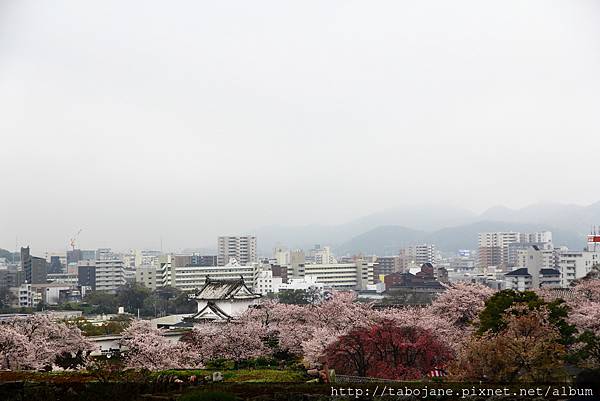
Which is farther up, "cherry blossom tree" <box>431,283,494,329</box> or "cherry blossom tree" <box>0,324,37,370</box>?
"cherry blossom tree" <box>431,283,494,329</box>

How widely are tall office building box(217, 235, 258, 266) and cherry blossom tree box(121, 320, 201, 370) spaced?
299 ft

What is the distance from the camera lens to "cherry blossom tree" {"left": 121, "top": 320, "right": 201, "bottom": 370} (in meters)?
18.1

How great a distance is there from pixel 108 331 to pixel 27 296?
3523 centimetres

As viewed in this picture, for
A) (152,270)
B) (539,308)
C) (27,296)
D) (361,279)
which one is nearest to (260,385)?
(539,308)

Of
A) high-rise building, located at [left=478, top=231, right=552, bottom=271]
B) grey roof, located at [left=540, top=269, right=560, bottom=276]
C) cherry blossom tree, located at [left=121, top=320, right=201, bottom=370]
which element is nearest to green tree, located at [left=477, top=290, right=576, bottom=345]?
cherry blossom tree, located at [left=121, top=320, right=201, bottom=370]

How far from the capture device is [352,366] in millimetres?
16516

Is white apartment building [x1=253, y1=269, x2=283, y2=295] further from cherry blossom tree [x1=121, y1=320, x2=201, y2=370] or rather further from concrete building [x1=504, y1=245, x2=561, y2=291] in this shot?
cherry blossom tree [x1=121, y1=320, x2=201, y2=370]

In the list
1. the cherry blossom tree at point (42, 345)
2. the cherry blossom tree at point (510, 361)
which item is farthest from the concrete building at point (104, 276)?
the cherry blossom tree at point (510, 361)

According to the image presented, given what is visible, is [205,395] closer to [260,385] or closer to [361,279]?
[260,385]

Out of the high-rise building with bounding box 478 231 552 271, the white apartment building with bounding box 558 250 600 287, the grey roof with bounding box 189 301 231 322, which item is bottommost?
the grey roof with bounding box 189 301 231 322

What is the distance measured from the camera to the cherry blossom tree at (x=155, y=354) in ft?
59.5

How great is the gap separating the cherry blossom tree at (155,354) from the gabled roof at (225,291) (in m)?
6.37

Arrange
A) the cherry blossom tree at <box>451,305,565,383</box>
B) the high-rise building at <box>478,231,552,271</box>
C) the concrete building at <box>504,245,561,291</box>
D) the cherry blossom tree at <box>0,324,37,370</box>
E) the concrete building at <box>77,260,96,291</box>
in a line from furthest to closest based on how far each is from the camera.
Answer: the high-rise building at <box>478,231,552,271</box> → the concrete building at <box>77,260,96,291</box> → the concrete building at <box>504,245,561,291</box> → the cherry blossom tree at <box>0,324,37,370</box> → the cherry blossom tree at <box>451,305,565,383</box>

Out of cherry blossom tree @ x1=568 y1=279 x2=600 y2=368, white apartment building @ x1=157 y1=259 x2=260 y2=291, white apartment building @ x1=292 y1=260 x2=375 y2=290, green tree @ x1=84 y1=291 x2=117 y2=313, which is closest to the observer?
cherry blossom tree @ x1=568 y1=279 x2=600 y2=368
